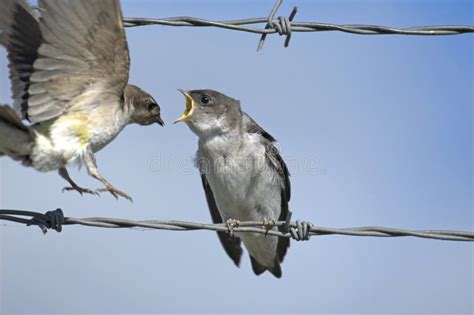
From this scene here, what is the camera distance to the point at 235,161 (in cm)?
718

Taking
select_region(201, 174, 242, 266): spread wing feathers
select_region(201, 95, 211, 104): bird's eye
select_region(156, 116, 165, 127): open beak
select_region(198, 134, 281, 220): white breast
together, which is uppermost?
select_region(201, 95, 211, 104): bird's eye

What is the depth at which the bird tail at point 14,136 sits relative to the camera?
199 inches

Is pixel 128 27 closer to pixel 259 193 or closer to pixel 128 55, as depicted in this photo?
pixel 128 55

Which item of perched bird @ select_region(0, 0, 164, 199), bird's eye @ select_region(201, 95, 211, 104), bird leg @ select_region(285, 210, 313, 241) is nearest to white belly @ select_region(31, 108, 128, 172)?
perched bird @ select_region(0, 0, 164, 199)

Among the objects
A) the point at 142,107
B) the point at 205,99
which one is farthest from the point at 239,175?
the point at 142,107

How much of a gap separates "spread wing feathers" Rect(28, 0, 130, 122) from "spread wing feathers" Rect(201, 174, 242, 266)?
94.6 inches

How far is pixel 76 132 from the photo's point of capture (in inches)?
218

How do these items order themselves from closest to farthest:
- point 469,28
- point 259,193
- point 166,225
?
point 166,225, point 469,28, point 259,193

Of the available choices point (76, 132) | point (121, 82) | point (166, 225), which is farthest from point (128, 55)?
point (166, 225)

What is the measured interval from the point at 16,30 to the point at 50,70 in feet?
1.42

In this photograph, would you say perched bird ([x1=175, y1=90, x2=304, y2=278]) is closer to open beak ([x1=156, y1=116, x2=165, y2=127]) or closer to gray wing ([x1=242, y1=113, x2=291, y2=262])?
gray wing ([x1=242, y1=113, x2=291, y2=262])

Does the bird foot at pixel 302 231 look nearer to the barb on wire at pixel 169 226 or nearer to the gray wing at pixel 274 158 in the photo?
the barb on wire at pixel 169 226

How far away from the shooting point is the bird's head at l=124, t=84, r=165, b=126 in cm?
649

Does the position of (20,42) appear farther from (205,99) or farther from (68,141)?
(205,99)
